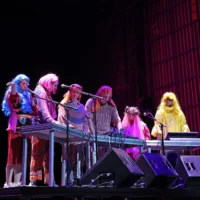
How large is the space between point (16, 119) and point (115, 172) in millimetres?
1597

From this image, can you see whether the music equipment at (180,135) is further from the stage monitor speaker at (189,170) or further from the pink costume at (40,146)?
the pink costume at (40,146)

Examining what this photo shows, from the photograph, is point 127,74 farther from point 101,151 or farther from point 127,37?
point 101,151

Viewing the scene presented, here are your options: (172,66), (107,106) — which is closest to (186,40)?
(172,66)

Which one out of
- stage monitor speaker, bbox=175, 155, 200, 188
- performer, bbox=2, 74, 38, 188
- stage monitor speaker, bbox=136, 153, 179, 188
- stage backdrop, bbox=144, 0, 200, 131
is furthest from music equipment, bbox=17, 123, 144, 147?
stage backdrop, bbox=144, 0, 200, 131

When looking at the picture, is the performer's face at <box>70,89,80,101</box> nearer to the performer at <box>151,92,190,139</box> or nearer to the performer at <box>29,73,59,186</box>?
the performer at <box>29,73,59,186</box>

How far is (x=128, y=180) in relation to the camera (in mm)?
3754

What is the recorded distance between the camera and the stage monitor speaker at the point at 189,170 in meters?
4.18

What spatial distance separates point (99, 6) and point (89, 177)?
5.99 meters

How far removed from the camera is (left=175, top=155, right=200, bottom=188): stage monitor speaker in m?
4.18

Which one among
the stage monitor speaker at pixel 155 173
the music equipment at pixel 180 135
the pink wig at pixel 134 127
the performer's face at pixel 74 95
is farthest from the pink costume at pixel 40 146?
the music equipment at pixel 180 135

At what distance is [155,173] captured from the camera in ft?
12.7

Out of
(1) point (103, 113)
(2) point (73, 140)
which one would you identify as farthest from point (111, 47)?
(2) point (73, 140)

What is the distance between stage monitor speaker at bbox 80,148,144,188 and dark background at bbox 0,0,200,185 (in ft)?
11.4

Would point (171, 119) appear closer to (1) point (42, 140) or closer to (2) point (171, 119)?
(2) point (171, 119)
